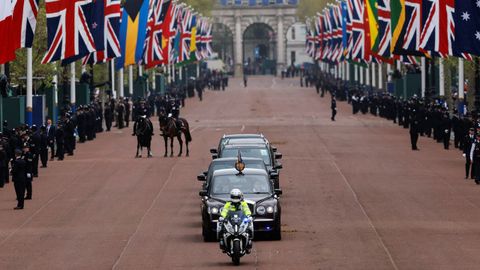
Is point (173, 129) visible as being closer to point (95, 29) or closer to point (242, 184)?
point (95, 29)

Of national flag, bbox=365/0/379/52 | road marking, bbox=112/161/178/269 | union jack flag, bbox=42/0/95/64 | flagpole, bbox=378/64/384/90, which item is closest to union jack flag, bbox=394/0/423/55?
union jack flag, bbox=42/0/95/64

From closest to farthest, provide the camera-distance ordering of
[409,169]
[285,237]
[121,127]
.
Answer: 1. [285,237]
2. [409,169]
3. [121,127]

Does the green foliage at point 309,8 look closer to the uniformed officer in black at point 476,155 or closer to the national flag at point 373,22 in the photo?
the national flag at point 373,22

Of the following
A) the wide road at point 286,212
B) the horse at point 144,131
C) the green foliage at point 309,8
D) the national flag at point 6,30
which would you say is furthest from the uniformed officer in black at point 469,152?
the green foliage at point 309,8

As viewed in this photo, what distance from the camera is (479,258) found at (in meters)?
22.4

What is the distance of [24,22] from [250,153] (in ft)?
36.7

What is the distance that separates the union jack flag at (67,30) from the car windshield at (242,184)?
843 inches

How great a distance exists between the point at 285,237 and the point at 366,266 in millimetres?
4087

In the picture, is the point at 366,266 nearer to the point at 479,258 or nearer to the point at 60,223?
the point at 479,258

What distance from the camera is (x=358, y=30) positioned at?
82.9 metres

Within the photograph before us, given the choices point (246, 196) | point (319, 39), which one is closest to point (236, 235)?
point (246, 196)

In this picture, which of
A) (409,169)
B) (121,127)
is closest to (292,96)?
(121,127)

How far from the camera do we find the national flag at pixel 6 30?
125 feet

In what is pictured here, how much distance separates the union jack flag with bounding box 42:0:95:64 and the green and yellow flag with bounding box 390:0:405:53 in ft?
52.4
